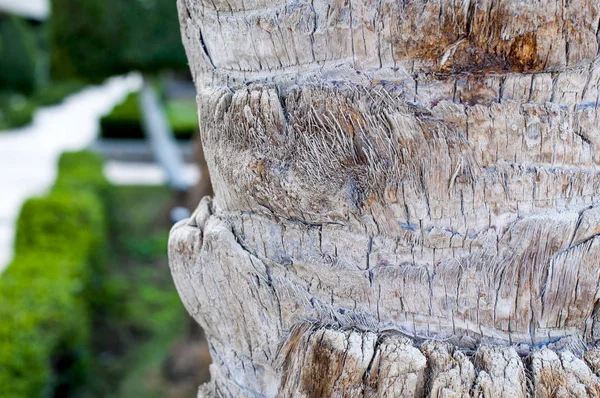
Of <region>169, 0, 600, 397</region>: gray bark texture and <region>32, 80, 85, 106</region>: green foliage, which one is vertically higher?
<region>32, 80, 85, 106</region>: green foliage

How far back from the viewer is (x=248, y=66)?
42.8 inches

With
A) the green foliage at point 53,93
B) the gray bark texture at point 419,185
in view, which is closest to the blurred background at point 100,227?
the green foliage at point 53,93

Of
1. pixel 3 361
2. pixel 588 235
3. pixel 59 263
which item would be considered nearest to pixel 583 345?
pixel 588 235

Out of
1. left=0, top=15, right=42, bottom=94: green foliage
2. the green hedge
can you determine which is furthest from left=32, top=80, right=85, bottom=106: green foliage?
the green hedge

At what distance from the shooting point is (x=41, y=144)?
12422mm

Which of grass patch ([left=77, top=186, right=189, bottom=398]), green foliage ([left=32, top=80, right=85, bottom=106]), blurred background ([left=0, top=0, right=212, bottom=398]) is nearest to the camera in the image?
blurred background ([left=0, top=0, right=212, bottom=398])

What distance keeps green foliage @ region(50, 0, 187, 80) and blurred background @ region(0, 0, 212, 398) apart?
0.01m

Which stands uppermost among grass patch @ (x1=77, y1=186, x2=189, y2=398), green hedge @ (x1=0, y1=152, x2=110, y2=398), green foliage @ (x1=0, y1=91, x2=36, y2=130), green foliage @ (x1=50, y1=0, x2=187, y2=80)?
green foliage @ (x1=50, y1=0, x2=187, y2=80)

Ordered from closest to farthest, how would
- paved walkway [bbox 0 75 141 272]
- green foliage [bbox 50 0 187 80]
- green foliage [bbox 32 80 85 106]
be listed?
green foliage [bbox 50 0 187 80], paved walkway [bbox 0 75 141 272], green foliage [bbox 32 80 85 106]

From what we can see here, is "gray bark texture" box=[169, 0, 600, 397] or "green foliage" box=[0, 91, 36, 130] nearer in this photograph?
"gray bark texture" box=[169, 0, 600, 397]

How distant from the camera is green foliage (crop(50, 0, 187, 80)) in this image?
757 cm

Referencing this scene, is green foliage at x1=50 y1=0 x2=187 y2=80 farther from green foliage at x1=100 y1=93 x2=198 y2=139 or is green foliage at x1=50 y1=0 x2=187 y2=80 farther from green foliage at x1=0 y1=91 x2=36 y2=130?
green foliage at x1=0 y1=91 x2=36 y2=130

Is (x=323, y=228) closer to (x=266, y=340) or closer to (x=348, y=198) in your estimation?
(x=348, y=198)

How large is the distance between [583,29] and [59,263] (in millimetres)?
5005
